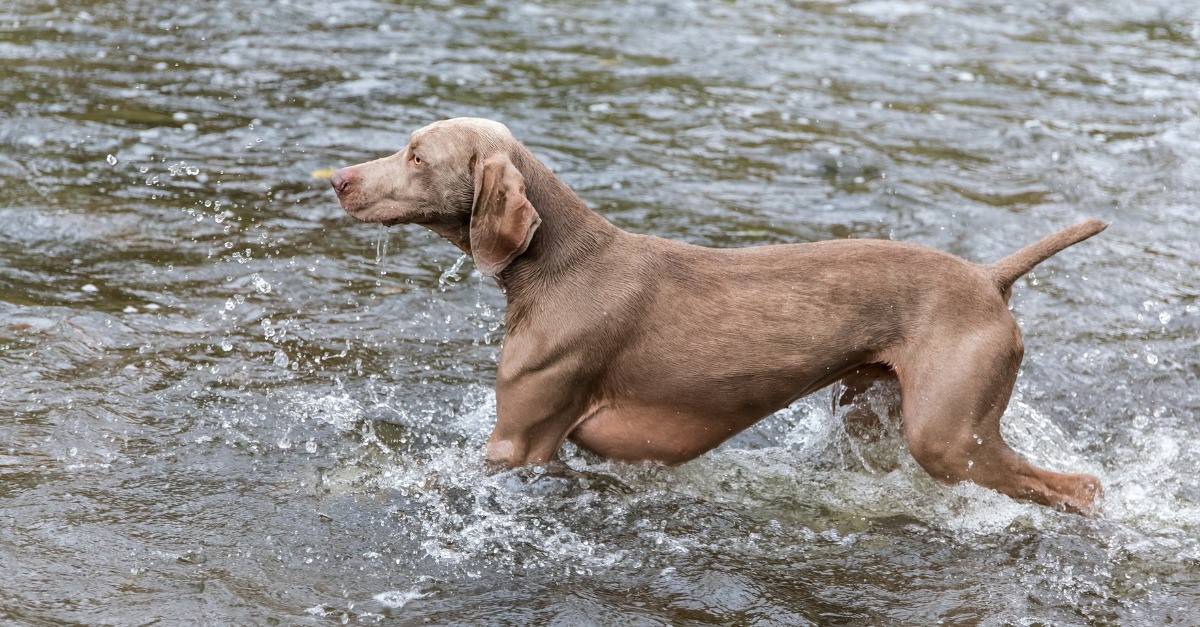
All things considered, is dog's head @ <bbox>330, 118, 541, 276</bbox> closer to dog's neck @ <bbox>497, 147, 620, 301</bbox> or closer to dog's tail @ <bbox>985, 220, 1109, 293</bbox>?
dog's neck @ <bbox>497, 147, 620, 301</bbox>

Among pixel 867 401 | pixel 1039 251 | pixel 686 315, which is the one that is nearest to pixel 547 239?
pixel 686 315

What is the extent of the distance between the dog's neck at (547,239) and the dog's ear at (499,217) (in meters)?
0.14

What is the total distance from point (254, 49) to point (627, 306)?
27.0 ft

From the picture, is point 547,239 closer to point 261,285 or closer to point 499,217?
point 499,217

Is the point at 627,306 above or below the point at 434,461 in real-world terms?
above

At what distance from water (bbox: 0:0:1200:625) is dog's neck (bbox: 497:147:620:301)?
3.13 feet

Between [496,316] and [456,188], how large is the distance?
245cm

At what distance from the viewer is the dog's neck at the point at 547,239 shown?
5.83 m

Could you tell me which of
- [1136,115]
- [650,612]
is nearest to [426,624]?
[650,612]

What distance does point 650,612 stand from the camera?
533 centimetres

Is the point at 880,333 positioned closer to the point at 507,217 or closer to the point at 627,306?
the point at 627,306

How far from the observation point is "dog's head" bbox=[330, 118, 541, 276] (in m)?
5.63

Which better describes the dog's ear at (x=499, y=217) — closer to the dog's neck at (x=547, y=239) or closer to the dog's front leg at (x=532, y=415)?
the dog's neck at (x=547, y=239)

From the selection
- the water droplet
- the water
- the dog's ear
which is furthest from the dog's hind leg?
the water droplet
